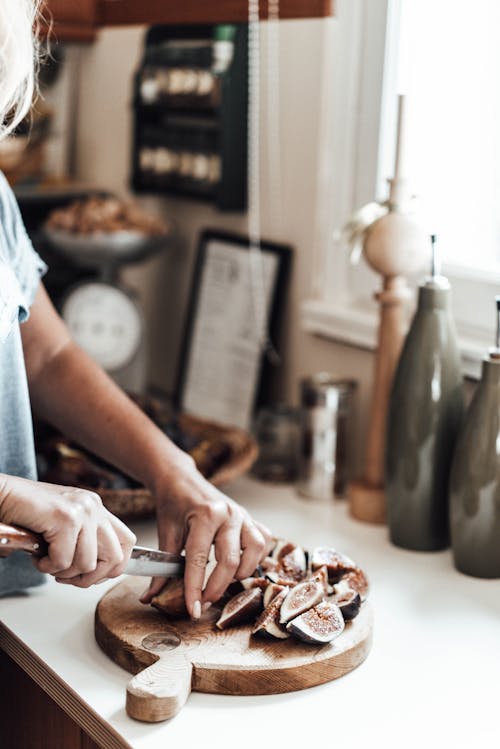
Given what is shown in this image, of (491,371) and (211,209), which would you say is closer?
(491,371)

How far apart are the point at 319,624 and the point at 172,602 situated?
165 mm

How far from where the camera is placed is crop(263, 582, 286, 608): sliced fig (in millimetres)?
1078

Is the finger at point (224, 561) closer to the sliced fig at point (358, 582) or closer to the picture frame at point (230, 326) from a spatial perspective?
the sliced fig at point (358, 582)

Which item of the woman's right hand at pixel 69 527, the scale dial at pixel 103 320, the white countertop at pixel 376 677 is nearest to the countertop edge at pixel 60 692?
the white countertop at pixel 376 677

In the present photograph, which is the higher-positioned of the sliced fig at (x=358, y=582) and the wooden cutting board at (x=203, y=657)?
the sliced fig at (x=358, y=582)

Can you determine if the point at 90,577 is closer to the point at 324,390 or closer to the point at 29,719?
the point at 29,719

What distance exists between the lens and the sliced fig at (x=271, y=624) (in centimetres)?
102

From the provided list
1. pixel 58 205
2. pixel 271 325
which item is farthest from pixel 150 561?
pixel 58 205

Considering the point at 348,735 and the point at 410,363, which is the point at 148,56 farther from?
the point at 348,735

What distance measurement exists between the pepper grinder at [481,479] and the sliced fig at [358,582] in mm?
191

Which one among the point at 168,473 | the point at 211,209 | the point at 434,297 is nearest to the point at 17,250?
the point at 168,473

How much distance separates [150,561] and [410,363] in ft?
1.57

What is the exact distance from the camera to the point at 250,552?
112 centimetres

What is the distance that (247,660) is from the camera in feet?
3.24
